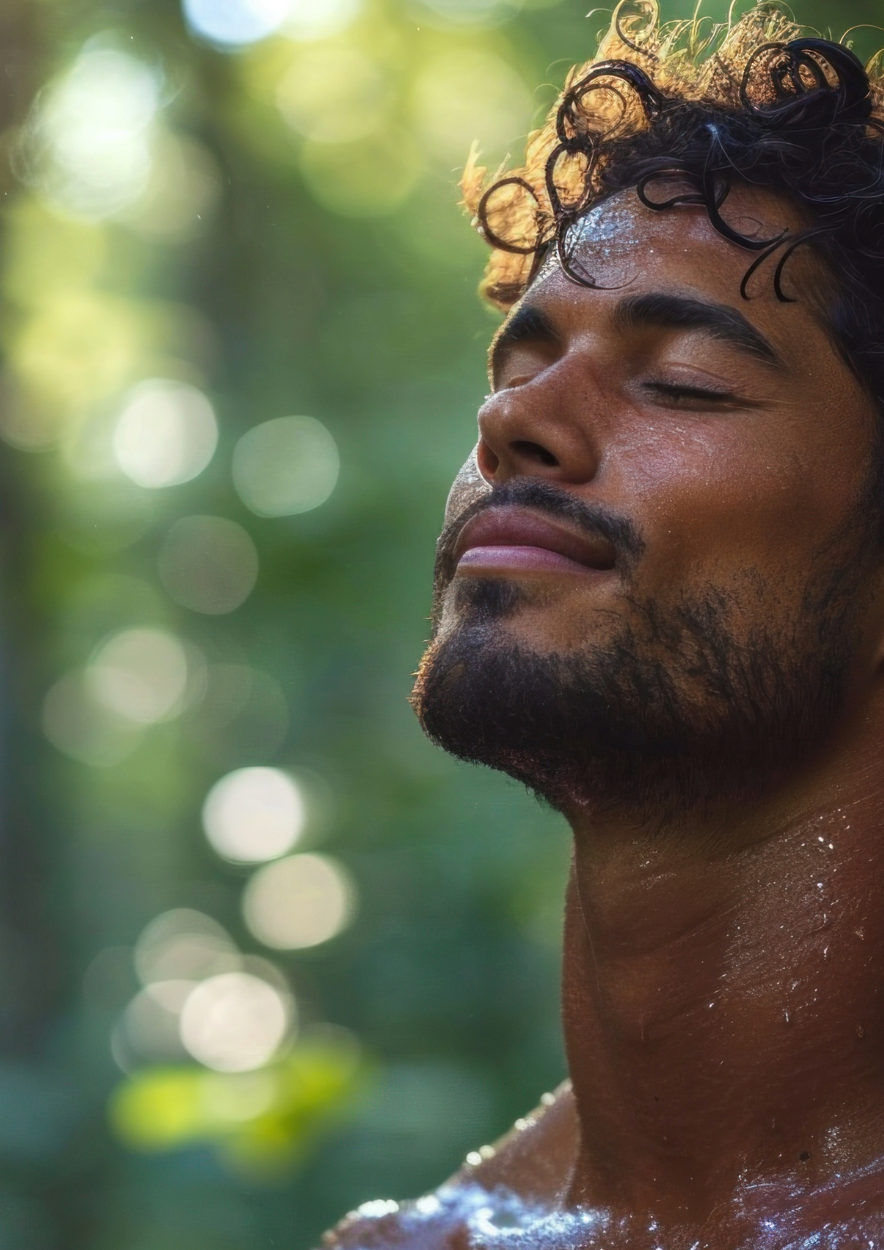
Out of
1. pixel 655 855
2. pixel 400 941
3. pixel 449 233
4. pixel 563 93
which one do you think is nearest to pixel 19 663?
pixel 400 941

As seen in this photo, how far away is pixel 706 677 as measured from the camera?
6.45 ft

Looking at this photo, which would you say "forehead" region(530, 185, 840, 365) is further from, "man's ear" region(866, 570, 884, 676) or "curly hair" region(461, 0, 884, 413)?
"man's ear" region(866, 570, 884, 676)

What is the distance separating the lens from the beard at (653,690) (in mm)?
1938

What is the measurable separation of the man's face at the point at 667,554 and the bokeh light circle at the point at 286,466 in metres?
5.06

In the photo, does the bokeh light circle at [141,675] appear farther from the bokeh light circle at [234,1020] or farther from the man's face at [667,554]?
the man's face at [667,554]

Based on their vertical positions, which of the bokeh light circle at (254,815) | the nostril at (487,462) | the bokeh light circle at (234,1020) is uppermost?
the bokeh light circle at (254,815)

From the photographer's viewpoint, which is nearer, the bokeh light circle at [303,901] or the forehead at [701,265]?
the forehead at [701,265]

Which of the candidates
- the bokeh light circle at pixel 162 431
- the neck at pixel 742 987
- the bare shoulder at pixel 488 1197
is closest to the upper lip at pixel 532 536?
the neck at pixel 742 987

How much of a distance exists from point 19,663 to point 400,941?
88.7 inches

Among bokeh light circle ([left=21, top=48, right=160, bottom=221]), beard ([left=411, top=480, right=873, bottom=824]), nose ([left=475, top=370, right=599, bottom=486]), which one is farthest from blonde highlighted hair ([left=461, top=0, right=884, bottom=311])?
bokeh light circle ([left=21, top=48, right=160, bottom=221])

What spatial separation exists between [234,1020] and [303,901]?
67 cm

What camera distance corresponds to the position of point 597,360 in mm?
2105

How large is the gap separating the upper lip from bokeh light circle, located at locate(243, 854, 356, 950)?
17.9 ft

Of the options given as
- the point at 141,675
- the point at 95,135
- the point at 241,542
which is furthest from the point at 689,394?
the point at 141,675
